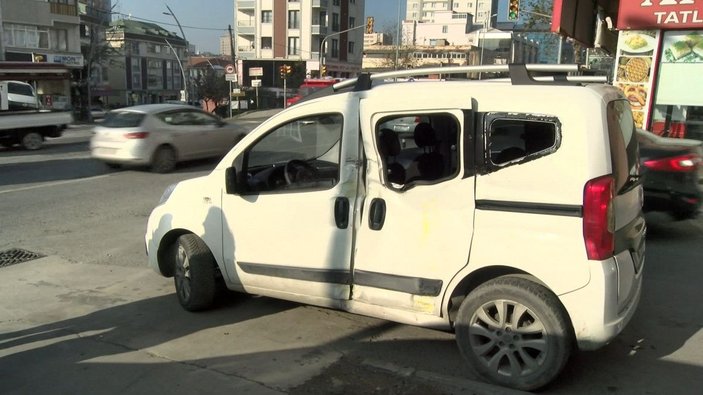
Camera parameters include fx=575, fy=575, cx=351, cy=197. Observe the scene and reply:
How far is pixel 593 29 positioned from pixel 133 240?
535 inches

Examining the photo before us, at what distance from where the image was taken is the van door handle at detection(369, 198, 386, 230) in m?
3.78

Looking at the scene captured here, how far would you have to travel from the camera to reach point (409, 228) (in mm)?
3682

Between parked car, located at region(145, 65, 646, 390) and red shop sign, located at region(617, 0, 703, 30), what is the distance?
1002 centimetres

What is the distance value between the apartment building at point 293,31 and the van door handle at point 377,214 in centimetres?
6474

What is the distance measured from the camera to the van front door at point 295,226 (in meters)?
3.94

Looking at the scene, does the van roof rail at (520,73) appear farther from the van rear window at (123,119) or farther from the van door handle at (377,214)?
the van rear window at (123,119)

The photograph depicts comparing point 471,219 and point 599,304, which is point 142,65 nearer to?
point 471,219

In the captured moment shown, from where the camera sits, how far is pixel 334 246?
13.1ft

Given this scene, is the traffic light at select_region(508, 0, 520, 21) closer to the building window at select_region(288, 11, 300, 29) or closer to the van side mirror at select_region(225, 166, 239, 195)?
the van side mirror at select_region(225, 166, 239, 195)

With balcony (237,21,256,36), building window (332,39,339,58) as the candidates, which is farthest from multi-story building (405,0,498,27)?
balcony (237,21,256,36)

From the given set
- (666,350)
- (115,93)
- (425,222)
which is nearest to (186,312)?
(425,222)

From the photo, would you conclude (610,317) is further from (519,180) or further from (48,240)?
(48,240)

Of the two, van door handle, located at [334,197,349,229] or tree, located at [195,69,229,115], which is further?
tree, located at [195,69,229,115]

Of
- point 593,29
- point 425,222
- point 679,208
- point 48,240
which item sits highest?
point 593,29
